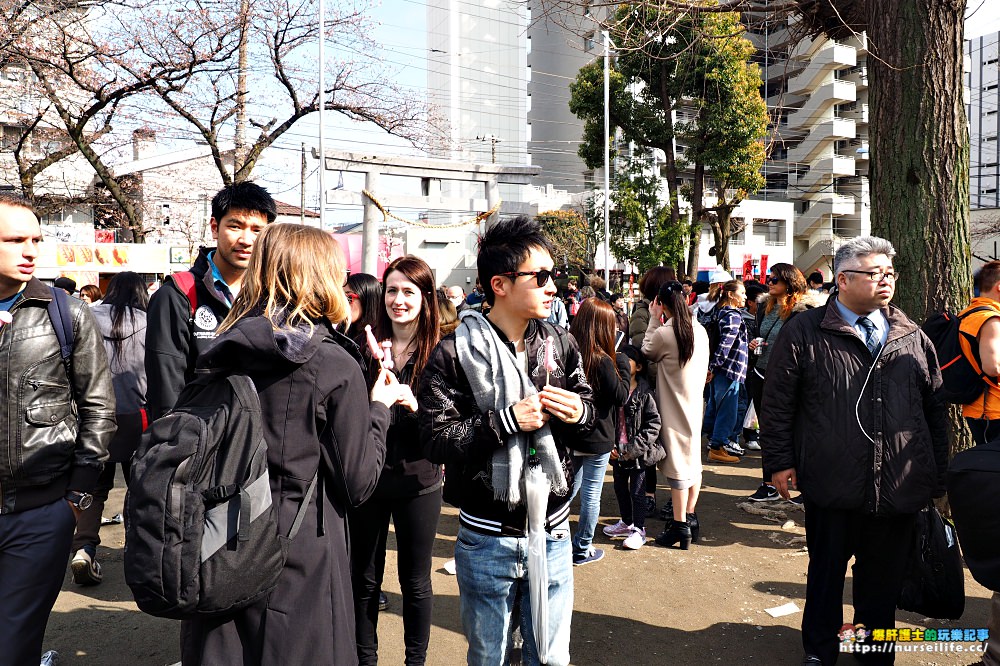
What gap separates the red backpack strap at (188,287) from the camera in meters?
2.81

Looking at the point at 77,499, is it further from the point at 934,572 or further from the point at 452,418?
the point at 934,572

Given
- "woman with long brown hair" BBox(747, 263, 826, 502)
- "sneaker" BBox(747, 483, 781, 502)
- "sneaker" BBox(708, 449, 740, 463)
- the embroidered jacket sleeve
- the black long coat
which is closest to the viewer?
the black long coat

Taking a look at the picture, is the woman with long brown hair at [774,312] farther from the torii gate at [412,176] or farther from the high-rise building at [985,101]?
the high-rise building at [985,101]

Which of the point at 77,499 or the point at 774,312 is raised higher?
the point at 774,312

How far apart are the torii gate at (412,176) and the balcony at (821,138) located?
2470 centimetres

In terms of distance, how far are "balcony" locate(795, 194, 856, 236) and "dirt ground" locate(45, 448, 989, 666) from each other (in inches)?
1453

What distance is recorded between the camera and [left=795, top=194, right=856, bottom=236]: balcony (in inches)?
1460

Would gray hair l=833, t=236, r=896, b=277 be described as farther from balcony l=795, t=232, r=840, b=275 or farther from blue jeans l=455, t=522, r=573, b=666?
balcony l=795, t=232, r=840, b=275

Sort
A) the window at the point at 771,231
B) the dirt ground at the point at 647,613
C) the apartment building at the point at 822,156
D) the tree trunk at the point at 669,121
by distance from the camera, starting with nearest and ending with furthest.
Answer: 1. the dirt ground at the point at 647,613
2. the tree trunk at the point at 669,121
3. the apartment building at the point at 822,156
4. the window at the point at 771,231

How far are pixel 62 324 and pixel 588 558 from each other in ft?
11.3

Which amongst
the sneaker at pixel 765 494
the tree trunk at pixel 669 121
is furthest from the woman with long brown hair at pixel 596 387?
the tree trunk at pixel 669 121

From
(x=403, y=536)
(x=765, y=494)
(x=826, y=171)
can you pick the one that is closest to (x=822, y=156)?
(x=826, y=171)

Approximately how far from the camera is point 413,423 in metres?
3.08

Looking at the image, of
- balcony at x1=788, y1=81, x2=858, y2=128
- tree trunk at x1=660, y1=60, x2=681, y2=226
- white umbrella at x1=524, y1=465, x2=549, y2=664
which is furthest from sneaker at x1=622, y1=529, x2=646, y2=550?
balcony at x1=788, y1=81, x2=858, y2=128
